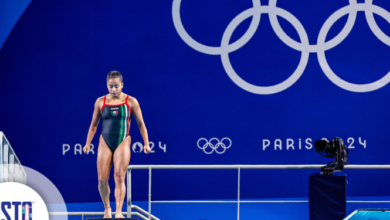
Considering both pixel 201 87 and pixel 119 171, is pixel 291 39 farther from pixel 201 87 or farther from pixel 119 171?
pixel 119 171

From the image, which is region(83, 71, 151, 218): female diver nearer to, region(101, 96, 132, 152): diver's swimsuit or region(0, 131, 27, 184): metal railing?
region(101, 96, 132, 152): diver's swimsuit

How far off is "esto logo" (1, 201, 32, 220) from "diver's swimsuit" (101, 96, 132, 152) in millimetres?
1421

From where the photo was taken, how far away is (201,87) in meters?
7.41

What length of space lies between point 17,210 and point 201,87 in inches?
143

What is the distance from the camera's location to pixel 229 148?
7.39m

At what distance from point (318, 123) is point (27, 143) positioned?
4.62 m

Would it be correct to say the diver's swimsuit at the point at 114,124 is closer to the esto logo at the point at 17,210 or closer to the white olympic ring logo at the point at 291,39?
the esto logo at the point at 17,210

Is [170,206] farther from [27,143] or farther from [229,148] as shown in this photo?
[27,143]

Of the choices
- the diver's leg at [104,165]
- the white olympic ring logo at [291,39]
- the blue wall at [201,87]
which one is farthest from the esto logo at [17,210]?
the white olympic ring logo at [291,39]

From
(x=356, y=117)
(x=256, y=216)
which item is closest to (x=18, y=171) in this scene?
(x=256, y=216)

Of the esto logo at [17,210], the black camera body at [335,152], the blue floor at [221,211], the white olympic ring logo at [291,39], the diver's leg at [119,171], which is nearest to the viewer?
the esto logo at [17,210]

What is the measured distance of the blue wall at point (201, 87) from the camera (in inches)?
286

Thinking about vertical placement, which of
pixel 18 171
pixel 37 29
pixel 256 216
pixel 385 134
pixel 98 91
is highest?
pixel 37 29

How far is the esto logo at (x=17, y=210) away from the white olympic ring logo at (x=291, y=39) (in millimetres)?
3783
